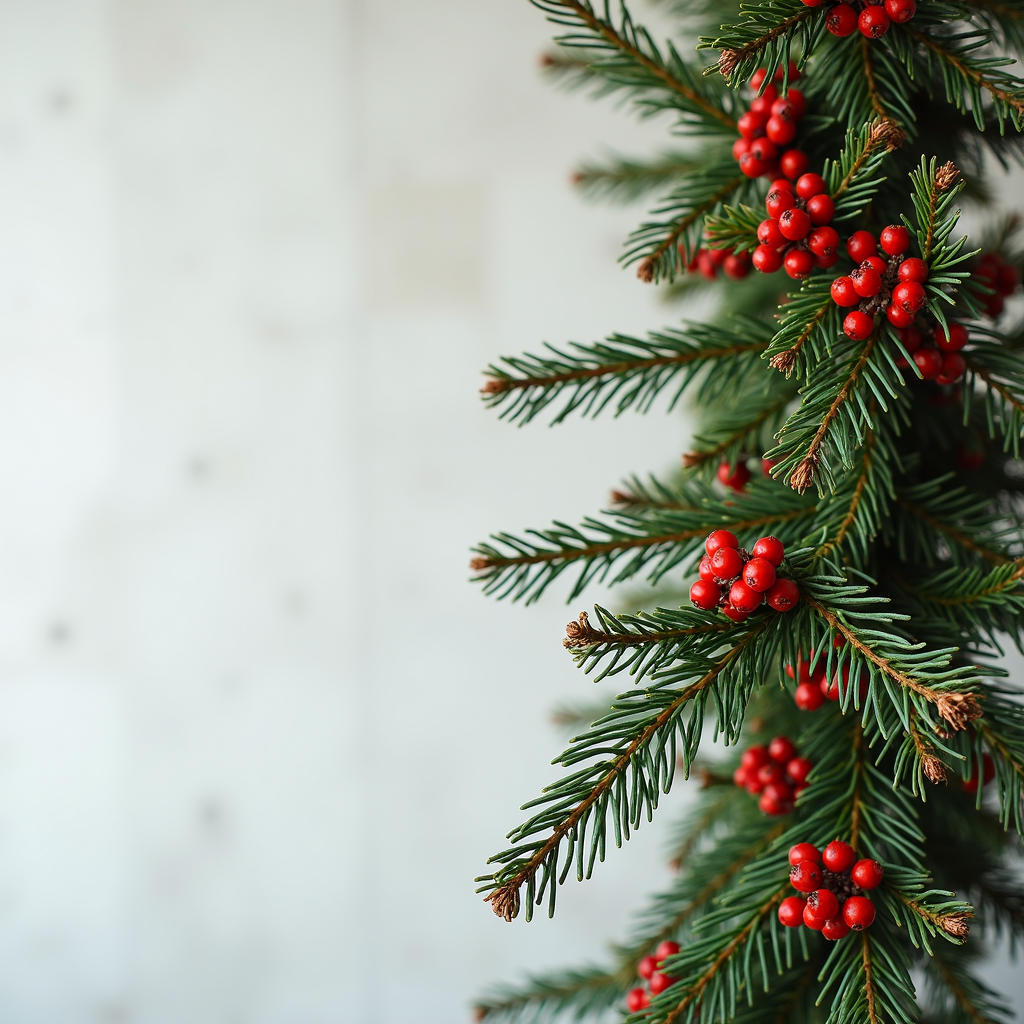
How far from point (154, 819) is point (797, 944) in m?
1.00

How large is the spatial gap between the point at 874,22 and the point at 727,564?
0.24 m

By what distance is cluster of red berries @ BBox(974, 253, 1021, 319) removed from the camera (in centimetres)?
48

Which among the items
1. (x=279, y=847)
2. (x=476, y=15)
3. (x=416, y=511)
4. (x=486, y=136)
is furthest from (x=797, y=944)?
(x=476, y=15)

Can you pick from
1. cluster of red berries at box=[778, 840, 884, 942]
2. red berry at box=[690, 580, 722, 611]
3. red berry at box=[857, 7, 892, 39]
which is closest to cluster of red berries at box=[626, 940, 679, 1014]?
cluster of red berries at box=[778, 840, 884, 942]

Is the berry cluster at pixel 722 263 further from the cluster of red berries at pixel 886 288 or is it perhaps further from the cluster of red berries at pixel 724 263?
the cluster of red berries at pixel 886 288

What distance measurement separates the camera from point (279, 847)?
118 centimetres

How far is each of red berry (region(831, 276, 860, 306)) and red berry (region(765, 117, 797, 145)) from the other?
0.11 metres

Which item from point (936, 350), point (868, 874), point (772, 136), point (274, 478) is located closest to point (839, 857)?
point (868, 874)

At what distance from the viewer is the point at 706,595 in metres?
0.32

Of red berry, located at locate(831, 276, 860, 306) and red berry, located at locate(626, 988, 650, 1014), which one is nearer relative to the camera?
red berry, located at locate(831, 276, 860, 306)

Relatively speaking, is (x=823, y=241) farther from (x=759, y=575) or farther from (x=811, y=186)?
(x=759, y=575)

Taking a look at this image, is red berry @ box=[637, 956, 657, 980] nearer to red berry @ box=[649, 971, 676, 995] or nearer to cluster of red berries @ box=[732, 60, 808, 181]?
red berry @ box=[649, 971, 676, 995]

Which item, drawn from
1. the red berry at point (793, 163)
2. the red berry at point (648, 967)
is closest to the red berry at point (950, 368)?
the red berry at point (793, 163)

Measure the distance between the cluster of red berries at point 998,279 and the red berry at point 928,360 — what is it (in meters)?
0.13
